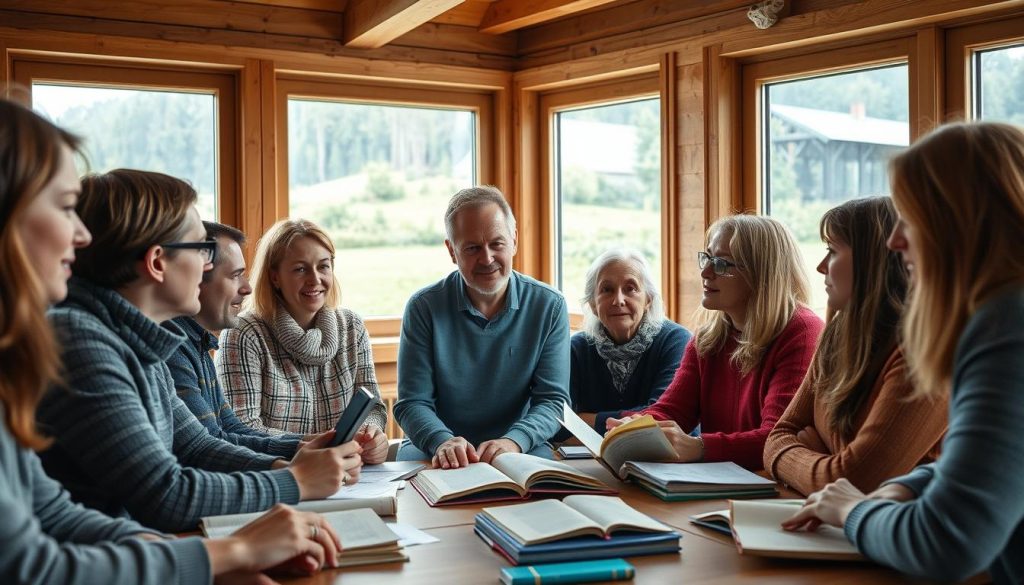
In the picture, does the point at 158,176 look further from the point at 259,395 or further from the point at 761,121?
the point at 761,121

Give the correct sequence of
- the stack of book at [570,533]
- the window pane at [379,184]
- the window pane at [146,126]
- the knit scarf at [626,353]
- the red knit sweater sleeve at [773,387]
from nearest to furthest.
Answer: the stack of book at [570,533] < the red knit sweater sleeve at [773,387] < the knit scarf at [626,353] < the window pane at [146,126] < the window pane at [379,184]

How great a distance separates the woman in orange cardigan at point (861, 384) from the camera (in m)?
1.85

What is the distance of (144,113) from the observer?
428 centimetres

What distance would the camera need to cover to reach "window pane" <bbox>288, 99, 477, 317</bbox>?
4648 mm

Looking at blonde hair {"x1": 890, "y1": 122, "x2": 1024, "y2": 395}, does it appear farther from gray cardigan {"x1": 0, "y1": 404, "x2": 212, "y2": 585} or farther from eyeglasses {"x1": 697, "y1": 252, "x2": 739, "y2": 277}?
eyeglasses {"x1": 697, "y1": 252, "x2": 739, "y2": 277}

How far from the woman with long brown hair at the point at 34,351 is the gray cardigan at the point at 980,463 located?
39.9 inches

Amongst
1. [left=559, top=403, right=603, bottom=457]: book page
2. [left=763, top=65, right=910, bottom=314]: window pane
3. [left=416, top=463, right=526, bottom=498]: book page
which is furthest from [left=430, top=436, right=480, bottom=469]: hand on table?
[left=763, top=65, right=910, bottom=314]: window pane

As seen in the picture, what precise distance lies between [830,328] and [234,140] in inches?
123

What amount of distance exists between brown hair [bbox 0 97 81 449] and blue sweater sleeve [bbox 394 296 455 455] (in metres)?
1.59

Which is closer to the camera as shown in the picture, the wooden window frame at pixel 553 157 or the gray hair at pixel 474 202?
the gray hair at pixel 474 202

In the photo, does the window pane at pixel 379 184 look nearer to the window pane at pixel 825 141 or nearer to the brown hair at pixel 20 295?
the window pane at pixel 825 141

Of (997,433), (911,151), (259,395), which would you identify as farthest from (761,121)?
(997,433)

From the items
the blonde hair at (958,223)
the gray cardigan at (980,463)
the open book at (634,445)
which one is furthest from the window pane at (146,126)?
the gray cardigan at (980,463)

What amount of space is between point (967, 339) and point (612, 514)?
675 millimetres
